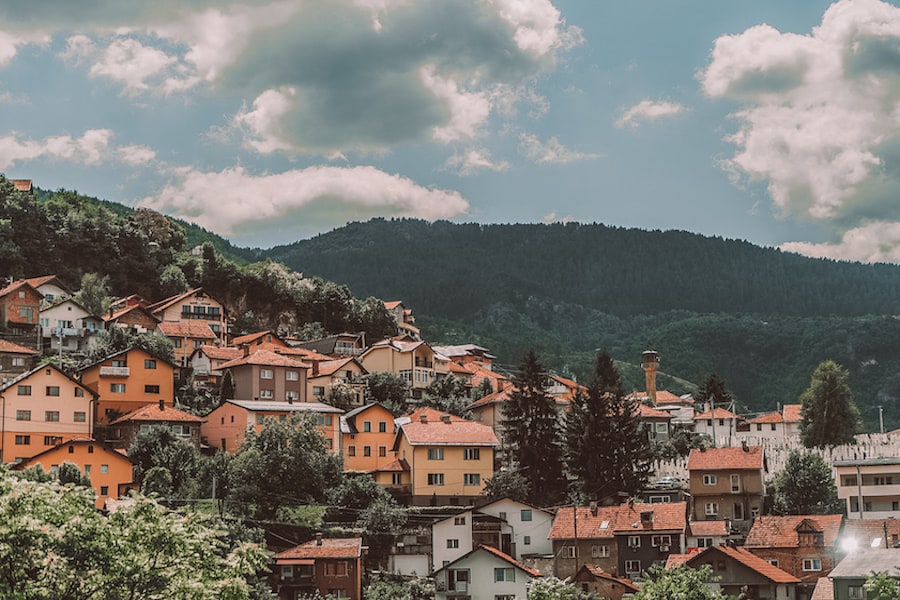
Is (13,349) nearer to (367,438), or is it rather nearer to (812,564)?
(367,438)

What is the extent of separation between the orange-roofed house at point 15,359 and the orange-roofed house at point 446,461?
2810cm

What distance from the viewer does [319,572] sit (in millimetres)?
60688

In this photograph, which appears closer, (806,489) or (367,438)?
(806,489)

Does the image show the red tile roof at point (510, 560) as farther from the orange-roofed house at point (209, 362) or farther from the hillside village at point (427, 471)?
the orange-roofed house at point (209, 362)

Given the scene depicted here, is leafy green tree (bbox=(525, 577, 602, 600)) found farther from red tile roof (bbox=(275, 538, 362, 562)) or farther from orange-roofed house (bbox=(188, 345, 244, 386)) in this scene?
orange-roofed house (bbox=(188, 345, 244, 386))

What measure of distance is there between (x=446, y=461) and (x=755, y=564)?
68.4 ft

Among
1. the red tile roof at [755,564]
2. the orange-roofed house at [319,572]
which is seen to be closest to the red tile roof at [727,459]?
the red tile roof at [755,564]

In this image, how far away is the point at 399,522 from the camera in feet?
220

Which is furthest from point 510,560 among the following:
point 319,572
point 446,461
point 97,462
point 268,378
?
point 268,378

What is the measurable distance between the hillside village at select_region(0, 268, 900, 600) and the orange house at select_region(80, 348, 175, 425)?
0.10m

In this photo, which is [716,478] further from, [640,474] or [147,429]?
[147,429]

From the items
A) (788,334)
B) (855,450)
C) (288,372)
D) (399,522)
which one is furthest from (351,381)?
(788,334)

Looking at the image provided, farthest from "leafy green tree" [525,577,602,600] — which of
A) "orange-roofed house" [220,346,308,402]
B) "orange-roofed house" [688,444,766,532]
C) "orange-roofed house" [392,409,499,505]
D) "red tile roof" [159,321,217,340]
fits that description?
"red tile roof" [159,321,217,340]

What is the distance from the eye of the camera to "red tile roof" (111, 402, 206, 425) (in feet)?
246
